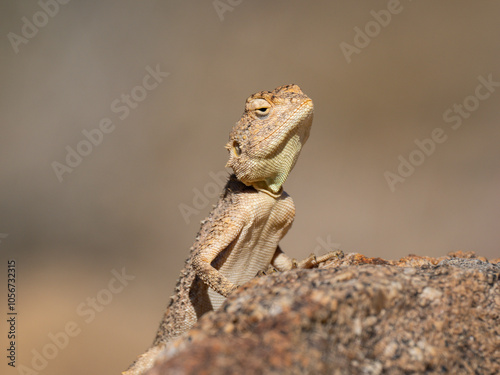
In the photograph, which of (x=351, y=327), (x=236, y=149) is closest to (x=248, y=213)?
(x=236, y=149)

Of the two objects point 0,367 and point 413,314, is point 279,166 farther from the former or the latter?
point 0,367

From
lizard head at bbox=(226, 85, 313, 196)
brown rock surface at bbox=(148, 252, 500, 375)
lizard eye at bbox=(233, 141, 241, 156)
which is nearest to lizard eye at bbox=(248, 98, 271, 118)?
lizard head at bbox=(226, 85, 313, 196)

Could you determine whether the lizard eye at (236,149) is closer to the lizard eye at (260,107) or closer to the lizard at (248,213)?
the lizard at (248,213)

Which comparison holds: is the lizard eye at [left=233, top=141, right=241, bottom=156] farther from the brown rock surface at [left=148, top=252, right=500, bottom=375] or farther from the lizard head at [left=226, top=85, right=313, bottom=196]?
the brown rock surface at [left=148, top=252, right=500, bottom=375]

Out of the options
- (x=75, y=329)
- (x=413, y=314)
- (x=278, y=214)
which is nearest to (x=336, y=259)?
(x=278, y=214)

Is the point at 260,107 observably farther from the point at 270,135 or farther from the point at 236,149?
the point at 236,149

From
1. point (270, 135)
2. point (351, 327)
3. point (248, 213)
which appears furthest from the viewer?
point (248, 213)

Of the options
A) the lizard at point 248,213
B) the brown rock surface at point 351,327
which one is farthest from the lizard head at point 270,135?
the brown rock surface at point 351,327

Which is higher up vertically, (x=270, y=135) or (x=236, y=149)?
(x=270, y=135)
